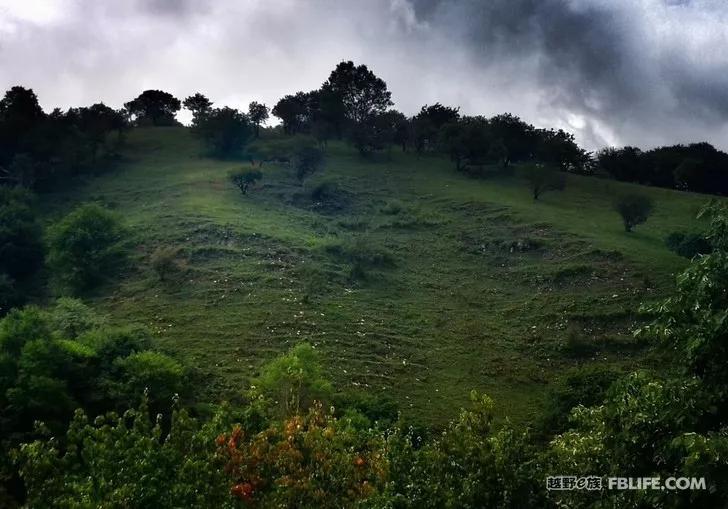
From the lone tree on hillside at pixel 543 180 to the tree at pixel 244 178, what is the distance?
117ft

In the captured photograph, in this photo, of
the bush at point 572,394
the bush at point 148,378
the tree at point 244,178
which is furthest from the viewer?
the tree at point 244,178

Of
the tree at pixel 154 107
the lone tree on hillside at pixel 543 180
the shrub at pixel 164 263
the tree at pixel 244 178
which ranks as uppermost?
the tree at pixel 154 107

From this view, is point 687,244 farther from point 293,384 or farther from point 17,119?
point 17,119

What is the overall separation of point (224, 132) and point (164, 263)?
4728 cm

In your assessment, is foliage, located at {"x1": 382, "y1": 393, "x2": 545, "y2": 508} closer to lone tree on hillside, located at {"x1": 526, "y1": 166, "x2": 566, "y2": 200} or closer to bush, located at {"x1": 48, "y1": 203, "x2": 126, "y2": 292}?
bush, located at {"x1": 48, "y1": 203, "x2": 126, "y2": 292}

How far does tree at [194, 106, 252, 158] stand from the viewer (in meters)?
93.8

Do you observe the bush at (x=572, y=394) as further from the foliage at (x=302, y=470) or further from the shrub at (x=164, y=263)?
the shrub at (x=164, y=263)

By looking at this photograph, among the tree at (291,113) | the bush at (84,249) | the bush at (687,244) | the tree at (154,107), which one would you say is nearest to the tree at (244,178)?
the bush at (84,249)

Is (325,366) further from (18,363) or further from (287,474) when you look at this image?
(287,474)

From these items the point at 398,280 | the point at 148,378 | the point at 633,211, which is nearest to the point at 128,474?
the point at 148,378

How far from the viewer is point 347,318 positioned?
45.7 m

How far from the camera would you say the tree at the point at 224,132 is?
93.8 metres

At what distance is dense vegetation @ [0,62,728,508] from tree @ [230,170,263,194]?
64 cm

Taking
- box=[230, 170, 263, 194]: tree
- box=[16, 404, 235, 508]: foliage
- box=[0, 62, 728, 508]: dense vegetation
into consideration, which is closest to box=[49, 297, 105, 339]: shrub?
box=[0, 62, 728, 508]: dense vegetation
